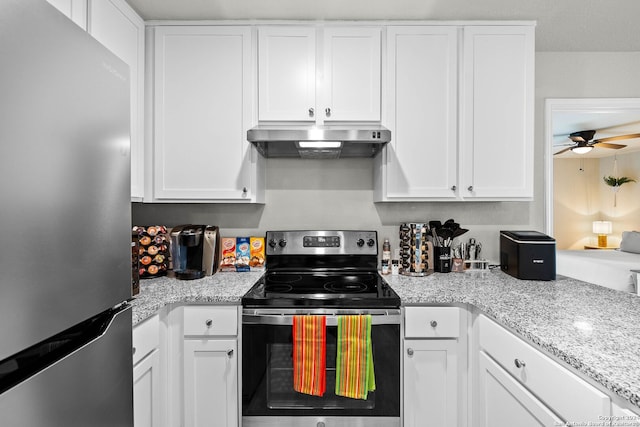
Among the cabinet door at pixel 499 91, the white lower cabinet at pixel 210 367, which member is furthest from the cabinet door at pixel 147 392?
the cabinet door at pixel 499 91

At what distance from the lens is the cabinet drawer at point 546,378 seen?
36.9 inches

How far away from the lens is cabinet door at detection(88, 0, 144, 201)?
159 centimetres

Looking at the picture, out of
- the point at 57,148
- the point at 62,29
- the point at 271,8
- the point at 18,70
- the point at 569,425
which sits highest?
the point at 271,8

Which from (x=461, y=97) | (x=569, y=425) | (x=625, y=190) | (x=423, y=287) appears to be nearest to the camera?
(x=569, y=425)

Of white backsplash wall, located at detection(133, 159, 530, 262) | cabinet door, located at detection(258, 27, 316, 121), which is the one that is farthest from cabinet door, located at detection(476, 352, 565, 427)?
cabinet door, located at detection(258, 27, 316, 121)

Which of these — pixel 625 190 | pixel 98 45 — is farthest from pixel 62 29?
pixel 625 190

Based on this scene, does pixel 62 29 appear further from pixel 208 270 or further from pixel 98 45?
pixel 208 270

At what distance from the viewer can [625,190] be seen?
5.89 metres

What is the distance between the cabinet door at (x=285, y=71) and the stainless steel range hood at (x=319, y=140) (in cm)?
10

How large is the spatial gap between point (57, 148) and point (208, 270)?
1.49 m

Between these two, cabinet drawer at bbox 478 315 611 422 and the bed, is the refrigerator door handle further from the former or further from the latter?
the bed

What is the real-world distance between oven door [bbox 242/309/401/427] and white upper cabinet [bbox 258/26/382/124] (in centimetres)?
112

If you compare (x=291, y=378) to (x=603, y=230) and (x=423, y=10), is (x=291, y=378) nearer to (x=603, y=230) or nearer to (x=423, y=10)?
(x=423, y=10)

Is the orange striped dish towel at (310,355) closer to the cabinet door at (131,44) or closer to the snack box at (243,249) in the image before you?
the snack box at (243,249)
